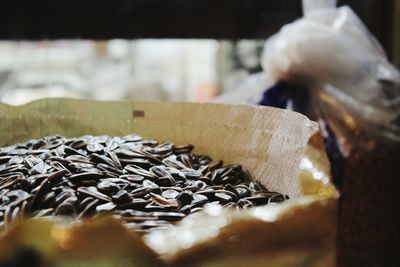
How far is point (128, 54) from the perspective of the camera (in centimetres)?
248

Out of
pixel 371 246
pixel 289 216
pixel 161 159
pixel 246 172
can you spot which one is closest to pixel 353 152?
pixel 371 246

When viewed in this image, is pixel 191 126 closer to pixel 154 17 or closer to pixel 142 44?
pixel 154 17

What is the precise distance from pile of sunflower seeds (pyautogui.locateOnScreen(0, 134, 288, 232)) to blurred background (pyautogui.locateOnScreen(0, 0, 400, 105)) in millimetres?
929

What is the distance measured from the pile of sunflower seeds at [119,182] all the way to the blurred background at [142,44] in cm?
93

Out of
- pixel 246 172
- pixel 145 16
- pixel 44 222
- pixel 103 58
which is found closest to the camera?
pixel 44 222

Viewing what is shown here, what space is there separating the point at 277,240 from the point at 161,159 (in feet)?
1.69

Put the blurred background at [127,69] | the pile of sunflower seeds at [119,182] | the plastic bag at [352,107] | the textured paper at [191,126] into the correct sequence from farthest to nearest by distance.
→ the blurred background at [127,69] < the plastic bag at [352,107] < the textured paper at [191,126] < the pile of sunflower seeds at [119,182]

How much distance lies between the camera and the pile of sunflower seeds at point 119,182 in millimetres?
→ 798

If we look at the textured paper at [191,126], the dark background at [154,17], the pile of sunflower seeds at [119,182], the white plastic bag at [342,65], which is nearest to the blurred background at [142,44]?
the dark background at [154,17]

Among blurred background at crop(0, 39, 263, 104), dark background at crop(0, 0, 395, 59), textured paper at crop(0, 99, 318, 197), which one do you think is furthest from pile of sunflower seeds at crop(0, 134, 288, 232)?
blurred background at crop(0, 39, 263, 104)

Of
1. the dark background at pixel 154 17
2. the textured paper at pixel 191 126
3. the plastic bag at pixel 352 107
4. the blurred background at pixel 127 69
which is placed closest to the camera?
the textured paper at pixel 191 126

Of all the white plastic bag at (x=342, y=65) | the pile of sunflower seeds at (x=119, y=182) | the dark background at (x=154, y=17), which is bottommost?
the pile of sunflower seeds at (x=119, y=182)

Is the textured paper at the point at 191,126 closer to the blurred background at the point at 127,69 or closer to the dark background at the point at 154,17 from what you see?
the dark background at the point at 154,17

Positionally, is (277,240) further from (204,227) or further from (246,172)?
(246,172)
